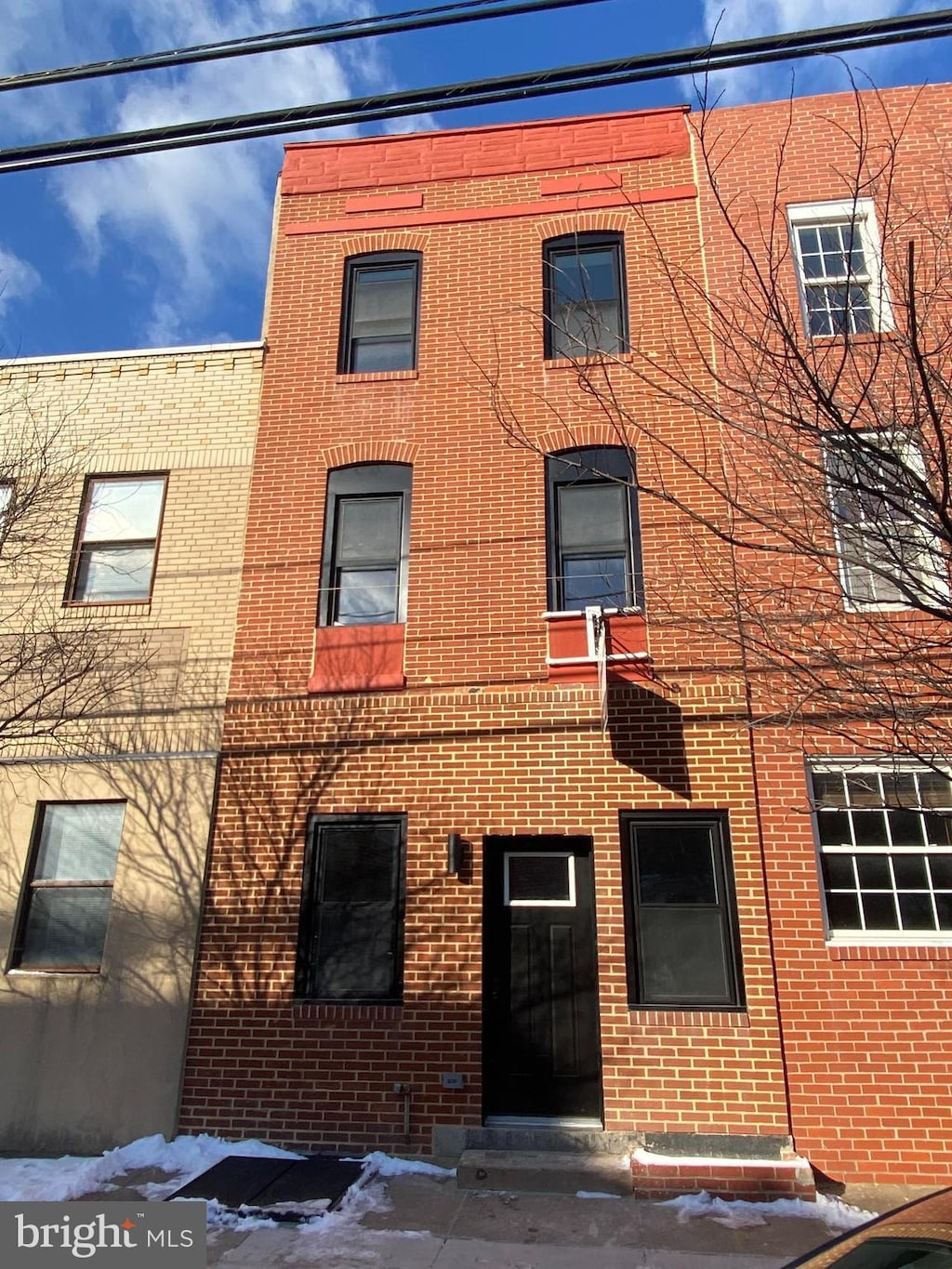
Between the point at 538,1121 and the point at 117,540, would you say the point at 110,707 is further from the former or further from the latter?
the point at 538,1121

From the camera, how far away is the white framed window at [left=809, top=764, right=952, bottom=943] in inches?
281

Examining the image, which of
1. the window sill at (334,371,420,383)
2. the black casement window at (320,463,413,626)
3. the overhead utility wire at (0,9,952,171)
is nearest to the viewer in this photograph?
the overhead utility wire at (0,9,952,171)

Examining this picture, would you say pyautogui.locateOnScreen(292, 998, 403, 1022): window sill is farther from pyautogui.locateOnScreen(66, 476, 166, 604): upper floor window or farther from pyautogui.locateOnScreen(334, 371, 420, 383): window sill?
pyautogui.locateOnScreen(334, 371, 420, 383): window sill

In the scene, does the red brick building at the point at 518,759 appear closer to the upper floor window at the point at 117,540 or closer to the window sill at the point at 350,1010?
the window sill at the point at 350,1010

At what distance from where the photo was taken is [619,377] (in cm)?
918

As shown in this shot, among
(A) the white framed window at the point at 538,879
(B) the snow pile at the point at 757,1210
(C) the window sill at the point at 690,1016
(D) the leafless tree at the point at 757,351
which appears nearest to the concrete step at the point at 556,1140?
(B) the snow pile at the point at 757,1210

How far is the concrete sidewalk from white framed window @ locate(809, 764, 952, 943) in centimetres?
236

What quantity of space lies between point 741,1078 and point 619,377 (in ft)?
22.0

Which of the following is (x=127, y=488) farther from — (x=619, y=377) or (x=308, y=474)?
(x=619, y=377)

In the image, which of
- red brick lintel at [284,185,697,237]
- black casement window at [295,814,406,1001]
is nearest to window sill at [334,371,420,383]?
red brick lintel at [284,185,697,237]

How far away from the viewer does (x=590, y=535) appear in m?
8.77

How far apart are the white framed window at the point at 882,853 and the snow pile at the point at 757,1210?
1.94 m

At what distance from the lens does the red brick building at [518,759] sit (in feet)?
22.8

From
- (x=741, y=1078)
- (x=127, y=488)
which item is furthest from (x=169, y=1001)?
(x=127, y=488)
